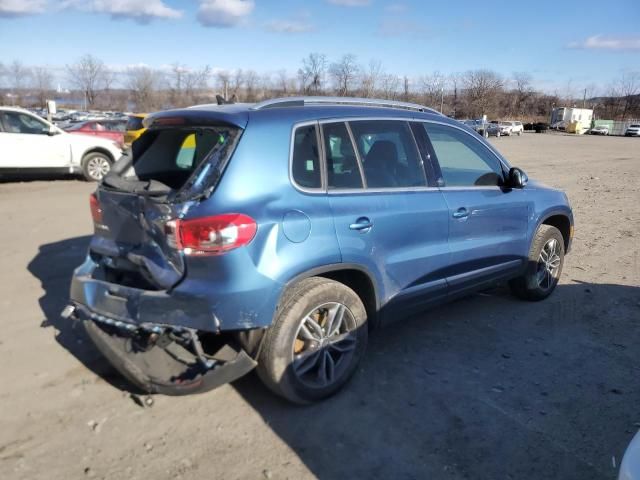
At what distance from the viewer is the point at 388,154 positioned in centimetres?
391

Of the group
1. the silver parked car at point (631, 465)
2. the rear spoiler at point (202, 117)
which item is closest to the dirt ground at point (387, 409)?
the silver parked car at point (631, 465)

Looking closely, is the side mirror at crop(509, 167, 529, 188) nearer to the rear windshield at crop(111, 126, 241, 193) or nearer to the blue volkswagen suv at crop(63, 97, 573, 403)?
the blue volkswagen suv at crop(63, 97, 573, 403)

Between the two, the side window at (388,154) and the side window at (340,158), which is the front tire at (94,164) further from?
the side window at (340,158)

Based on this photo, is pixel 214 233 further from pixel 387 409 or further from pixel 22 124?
pixel 22 124

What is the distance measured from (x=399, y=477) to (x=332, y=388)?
81 centimetres

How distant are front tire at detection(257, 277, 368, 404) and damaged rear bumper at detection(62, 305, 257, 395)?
8.2 inches

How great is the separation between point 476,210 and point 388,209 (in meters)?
1.05

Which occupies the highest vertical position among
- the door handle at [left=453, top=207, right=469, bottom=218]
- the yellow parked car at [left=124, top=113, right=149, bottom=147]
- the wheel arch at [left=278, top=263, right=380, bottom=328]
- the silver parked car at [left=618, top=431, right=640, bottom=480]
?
the yellow parked car at [left=124, top=113, right=149, bottom=147]

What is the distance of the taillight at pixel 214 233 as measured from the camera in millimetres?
2830

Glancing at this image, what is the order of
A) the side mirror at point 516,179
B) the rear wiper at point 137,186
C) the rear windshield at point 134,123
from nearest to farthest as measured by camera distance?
the rear wiper at point 137,186 < the side mirror at point 516,179 < the rear windshield at point 134,123

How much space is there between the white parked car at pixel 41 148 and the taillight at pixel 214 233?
31.2 ft

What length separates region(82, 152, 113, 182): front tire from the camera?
13223mm

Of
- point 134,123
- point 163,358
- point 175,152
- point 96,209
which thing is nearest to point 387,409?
point 163,358

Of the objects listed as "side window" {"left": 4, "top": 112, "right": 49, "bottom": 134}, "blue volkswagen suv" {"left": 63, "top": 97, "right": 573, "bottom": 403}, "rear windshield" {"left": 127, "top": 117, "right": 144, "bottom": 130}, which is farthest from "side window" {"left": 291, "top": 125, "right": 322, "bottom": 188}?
"rear windshield" {"left": 127, "top": 117, "right": 144, "bottom": 130}
